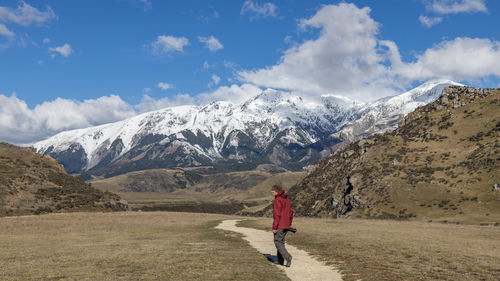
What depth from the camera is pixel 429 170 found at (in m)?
102

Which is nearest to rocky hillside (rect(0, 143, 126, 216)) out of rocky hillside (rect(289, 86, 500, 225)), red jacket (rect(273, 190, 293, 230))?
rocky hillside (rect(289, 86, 500, 225))

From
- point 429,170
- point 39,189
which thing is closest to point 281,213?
point 39,189

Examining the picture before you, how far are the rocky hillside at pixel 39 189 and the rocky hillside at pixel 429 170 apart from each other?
225 feet

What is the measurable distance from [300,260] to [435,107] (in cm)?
13007

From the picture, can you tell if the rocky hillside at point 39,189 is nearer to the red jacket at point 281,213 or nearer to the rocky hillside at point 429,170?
the rocky hillside at point 429,170

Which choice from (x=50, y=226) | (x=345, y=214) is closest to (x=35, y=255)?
(x=50, y=226)

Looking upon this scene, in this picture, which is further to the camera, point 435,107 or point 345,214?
point 435,107

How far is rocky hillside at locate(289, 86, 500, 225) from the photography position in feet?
282

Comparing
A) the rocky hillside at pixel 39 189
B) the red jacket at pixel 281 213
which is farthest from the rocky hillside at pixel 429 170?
the rocky hillside at pixel 39 189

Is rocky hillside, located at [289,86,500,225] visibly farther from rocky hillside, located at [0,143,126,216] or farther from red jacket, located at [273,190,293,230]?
rocky hillside, located at [0,143,126,216]

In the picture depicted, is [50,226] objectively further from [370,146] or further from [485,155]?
[370,146]

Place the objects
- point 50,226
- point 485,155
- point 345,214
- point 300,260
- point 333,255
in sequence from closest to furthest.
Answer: point 300,260, point 333,255, point 50,226, point 485,155, point 345,214

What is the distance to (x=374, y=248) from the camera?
2767 cm

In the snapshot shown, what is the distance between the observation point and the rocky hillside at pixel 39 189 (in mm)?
86812
